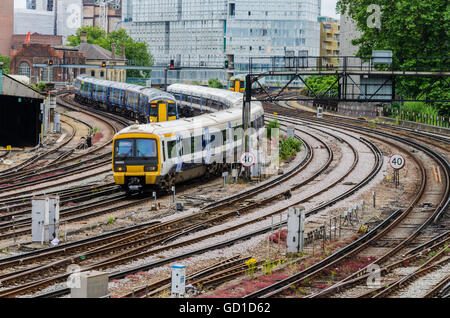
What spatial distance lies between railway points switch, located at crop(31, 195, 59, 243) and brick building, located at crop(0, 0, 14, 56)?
126m

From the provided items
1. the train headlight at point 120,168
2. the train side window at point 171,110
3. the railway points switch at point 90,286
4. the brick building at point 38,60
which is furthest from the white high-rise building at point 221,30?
the railway points switch at point 90,286

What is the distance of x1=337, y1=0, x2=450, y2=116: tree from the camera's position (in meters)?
52.8

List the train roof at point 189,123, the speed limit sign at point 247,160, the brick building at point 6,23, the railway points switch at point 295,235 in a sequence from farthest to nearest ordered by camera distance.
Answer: the brick building at point 6,23
the speed limit sign at point 247,160
the train roof at point 189,123
the railway points switch at point 295,235

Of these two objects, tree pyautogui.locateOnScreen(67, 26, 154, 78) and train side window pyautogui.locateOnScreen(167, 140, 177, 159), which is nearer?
train side window pyautogui.locateOnScreen(167, 140, 177, 159)

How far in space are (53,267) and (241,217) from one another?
8.84 metres

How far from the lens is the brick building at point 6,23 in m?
139

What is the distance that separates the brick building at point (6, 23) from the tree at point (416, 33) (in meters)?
98.4

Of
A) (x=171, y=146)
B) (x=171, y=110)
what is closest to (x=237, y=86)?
(x=171, y=110)

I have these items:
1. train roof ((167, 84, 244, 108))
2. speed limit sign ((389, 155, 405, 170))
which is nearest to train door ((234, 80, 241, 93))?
train roof ((167, 84, 244, 108))

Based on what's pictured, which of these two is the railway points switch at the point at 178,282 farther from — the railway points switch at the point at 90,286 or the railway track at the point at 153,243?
the railway track at the point at 153,243

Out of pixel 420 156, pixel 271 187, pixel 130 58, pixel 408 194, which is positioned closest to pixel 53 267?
pixel 271 187

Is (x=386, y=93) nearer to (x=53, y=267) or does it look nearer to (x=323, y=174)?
(x=323, y=174)

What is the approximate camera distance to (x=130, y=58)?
146625mm

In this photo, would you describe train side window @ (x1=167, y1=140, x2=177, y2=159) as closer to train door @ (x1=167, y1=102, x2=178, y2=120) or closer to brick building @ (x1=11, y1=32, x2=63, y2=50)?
train door @ (x1=167, y1=102, x2=178, y2=120)
